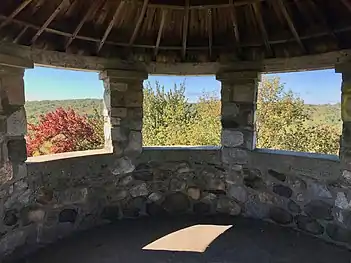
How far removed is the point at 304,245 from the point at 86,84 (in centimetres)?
893

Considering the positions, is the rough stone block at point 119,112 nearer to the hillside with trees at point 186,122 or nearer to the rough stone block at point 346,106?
the rough stone block at point 346,106

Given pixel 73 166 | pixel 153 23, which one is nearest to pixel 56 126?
pixel 73 166

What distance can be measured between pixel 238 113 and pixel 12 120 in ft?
8.67

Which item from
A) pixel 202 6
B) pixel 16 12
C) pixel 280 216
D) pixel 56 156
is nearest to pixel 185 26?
pixel 202 6

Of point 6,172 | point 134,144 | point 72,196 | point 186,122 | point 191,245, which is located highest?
point 186,122

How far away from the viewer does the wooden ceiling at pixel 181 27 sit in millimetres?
2980

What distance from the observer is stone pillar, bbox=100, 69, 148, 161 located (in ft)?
12.3

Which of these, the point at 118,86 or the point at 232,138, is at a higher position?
the point at 118,86

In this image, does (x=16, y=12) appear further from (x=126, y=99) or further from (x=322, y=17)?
(x=322, y=17)

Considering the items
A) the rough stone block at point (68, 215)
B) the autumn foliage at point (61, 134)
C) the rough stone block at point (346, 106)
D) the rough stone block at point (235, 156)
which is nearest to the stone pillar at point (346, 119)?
the rough stone block at point (346, 106)

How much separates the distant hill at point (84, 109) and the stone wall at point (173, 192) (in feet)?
15.5

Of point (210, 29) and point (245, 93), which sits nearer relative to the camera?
point (210, 29)

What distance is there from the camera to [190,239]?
3.42 m

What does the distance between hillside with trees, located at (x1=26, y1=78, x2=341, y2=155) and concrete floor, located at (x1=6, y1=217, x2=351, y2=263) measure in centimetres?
413
